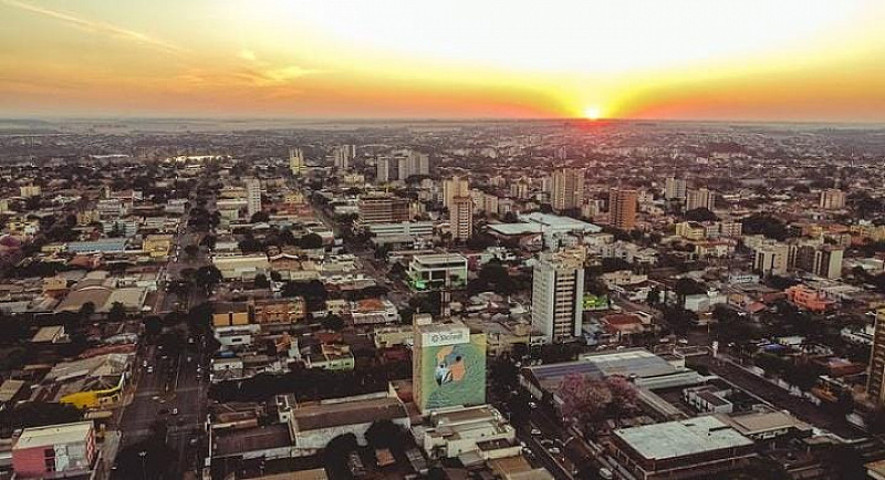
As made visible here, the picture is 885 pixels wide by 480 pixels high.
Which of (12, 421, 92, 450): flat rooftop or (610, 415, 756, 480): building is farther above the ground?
(12, 421, 92, 450): flat rooftop

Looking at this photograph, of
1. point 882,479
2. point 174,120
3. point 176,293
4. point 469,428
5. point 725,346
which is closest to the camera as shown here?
point 882,479

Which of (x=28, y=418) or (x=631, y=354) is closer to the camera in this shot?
(x=28, y=418)

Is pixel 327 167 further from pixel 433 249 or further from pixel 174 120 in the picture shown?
pixel 174 120

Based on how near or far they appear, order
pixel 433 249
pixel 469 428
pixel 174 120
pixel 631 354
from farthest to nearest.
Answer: pixel 174 120 → pixel 433 249 → pixel 631 354 → pixel 469 428

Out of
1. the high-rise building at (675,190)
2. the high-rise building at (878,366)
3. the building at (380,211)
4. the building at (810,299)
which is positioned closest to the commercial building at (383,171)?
the building at (380,211)

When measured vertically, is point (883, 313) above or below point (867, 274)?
above

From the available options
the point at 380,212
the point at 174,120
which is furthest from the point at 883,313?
the point at 174,120

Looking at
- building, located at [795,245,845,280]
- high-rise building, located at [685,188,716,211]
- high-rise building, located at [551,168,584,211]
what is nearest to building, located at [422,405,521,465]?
building, located at [795,245,845,280]

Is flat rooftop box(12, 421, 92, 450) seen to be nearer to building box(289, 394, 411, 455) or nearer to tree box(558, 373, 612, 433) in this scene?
building box(289, 394, 411, 455)
